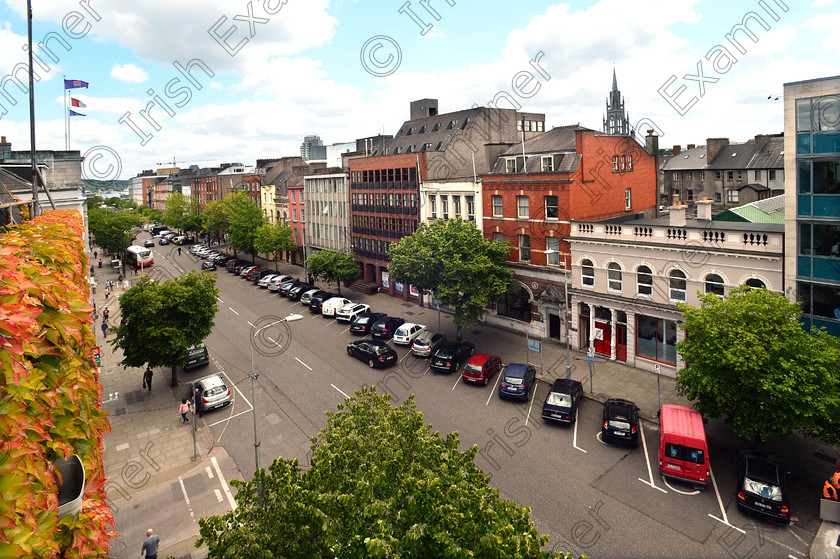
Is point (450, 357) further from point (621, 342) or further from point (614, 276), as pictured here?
point (614, 276)

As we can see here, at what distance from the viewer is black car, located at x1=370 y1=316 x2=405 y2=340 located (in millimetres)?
39338

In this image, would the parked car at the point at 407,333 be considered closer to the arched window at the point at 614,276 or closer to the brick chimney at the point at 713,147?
the arched window at the point at 614,276

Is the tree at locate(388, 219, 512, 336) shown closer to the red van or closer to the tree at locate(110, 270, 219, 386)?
the tree at locate(110, 270, 219, 386)

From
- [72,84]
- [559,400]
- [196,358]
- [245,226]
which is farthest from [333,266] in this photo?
[559,400]

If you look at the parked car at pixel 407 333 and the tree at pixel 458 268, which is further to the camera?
the parked car at pixel 407 333

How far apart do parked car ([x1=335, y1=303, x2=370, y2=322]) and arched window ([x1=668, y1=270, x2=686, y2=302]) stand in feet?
83.2

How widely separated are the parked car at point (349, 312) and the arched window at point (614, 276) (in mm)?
21468

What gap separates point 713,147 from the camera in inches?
2672

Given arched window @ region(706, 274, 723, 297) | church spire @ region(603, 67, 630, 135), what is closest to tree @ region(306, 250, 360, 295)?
arched window @ region(706, 274, 723, 297)

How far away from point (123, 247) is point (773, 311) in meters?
80.0

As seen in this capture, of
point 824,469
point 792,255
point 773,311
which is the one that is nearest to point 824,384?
point 773,311

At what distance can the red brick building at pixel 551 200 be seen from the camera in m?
36.1

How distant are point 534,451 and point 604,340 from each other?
14078 mm

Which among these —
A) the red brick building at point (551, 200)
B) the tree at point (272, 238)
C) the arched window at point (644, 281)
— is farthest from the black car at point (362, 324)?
the tree at point (272, 238)
